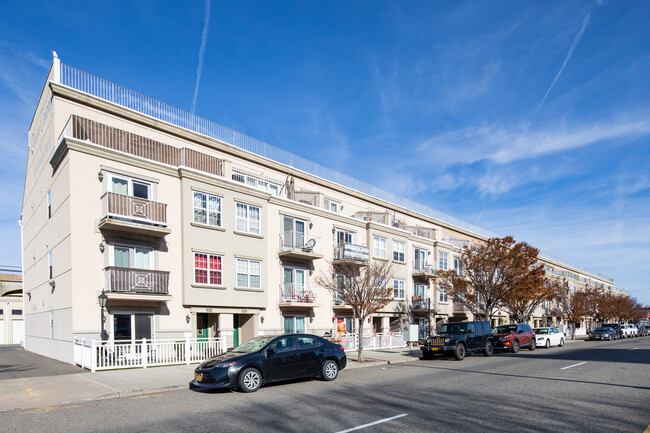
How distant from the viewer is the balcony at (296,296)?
1033 inches

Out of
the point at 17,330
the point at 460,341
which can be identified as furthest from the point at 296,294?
the point at 17,330

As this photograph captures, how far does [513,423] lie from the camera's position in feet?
27.7

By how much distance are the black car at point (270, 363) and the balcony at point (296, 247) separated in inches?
471

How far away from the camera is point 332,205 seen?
114 feet

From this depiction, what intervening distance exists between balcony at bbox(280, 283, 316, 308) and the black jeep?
283 inches

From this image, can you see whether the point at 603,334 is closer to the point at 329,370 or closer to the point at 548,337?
the point at 548,337

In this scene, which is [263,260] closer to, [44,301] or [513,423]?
[44,301]

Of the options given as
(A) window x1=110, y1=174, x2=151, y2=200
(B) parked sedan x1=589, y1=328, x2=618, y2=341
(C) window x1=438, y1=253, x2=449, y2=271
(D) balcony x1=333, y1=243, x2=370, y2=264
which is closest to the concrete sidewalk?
(A) window x1=110, y1=174, x2=151, y2=200

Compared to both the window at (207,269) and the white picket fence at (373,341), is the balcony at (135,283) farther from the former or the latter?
the white picket fence at (373,341)

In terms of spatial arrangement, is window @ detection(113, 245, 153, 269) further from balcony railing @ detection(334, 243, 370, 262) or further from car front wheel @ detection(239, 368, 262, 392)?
balcony railing @ detection(334, 243, 370, 262)

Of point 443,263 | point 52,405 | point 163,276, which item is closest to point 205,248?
point 163,276

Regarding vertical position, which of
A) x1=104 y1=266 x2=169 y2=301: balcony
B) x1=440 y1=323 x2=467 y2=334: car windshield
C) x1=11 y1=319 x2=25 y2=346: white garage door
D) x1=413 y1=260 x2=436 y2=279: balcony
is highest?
x1=104 y1=266 x2=169 y2=301: balcony

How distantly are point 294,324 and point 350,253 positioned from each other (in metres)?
5.63

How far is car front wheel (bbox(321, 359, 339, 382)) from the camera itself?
14.2m
